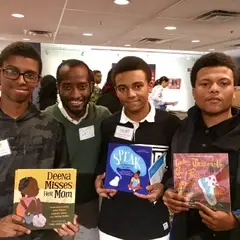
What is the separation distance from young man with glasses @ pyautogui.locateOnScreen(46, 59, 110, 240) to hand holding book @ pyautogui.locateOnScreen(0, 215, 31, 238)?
27.2 inches

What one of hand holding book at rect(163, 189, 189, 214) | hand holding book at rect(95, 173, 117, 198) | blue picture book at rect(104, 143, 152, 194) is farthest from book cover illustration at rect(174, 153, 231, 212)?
hand holding book at rect(95, 173, 117, 198)

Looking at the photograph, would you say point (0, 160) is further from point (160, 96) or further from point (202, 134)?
point (160, 96)

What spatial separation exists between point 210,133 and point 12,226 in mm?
1004

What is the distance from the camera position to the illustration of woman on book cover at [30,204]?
1439mm

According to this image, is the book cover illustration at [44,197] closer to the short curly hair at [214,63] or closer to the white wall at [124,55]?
the short curly hair at [214,63]

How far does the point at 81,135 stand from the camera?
2.12 meters

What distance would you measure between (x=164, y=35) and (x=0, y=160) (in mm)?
7412

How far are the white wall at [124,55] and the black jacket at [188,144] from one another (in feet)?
38.1

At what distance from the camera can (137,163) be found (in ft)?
5.69

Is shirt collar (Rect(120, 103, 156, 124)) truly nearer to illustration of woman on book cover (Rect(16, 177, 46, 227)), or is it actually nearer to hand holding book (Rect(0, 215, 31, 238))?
illustration of woman on book cover (Rect(16, 177, 46, 227))

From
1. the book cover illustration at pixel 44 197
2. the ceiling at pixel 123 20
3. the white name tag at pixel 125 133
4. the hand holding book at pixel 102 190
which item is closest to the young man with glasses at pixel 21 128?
the book cover illustration at pixel 44 197

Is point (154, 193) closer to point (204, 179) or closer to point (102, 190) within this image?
point (102, 190)

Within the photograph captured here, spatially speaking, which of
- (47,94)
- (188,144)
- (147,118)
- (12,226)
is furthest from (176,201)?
(47,94)

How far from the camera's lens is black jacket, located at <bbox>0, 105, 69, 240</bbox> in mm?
1554
